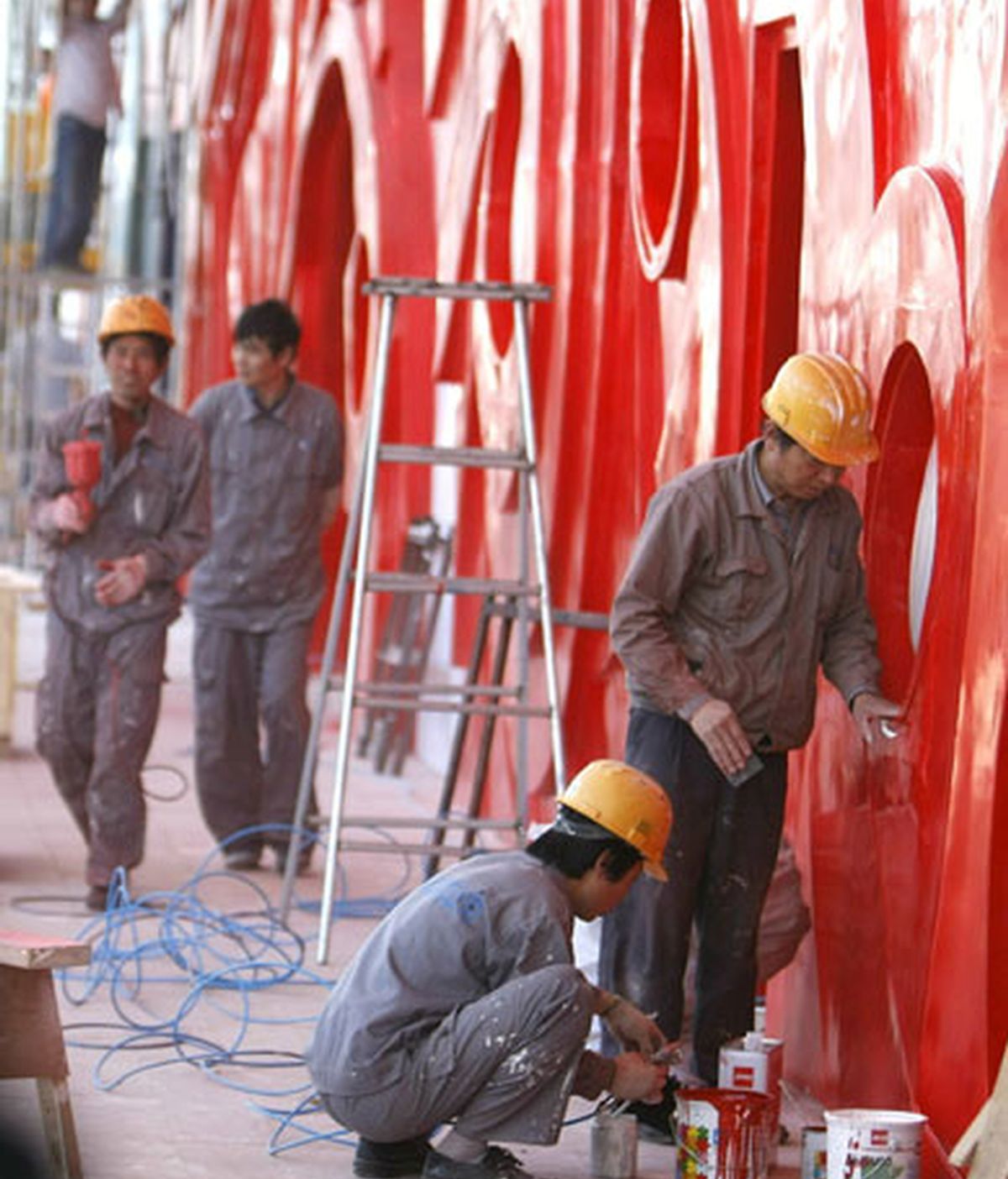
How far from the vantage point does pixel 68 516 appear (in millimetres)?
9578

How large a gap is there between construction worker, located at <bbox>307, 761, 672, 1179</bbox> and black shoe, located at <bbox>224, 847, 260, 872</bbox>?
4539 millimetres

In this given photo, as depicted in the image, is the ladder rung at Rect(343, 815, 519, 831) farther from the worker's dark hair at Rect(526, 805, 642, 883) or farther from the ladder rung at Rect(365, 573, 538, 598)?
the worker's dark hair at Rect(526, 805, 642, 883)

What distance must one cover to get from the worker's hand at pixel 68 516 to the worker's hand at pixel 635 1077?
391cm

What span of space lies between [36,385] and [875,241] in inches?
774

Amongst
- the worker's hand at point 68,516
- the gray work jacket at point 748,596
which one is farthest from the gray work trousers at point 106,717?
the gray work jacket at point 748,596

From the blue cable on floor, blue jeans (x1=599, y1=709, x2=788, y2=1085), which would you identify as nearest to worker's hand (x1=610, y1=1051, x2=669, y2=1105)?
blue jeans (x1=599, y1=709, x2=788, y2=1085)

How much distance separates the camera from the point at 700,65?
8.59 meters

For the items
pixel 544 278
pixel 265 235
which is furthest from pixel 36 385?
pixel 544 278

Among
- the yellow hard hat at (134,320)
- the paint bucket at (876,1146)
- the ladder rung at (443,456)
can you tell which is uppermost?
the yellow hard hat at (134,320)

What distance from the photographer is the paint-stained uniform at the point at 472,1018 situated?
20.0 ft

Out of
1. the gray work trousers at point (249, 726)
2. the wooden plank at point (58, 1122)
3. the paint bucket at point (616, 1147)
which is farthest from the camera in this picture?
the gray work trousers at point (249, 726)

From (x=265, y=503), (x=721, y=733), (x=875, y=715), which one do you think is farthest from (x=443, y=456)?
(x=875, y=715)

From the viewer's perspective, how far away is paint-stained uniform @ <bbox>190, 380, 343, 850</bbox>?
1077 cm

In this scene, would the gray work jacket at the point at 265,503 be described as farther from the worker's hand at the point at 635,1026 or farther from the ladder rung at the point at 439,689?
the worker's hand at the point at 635,1026
